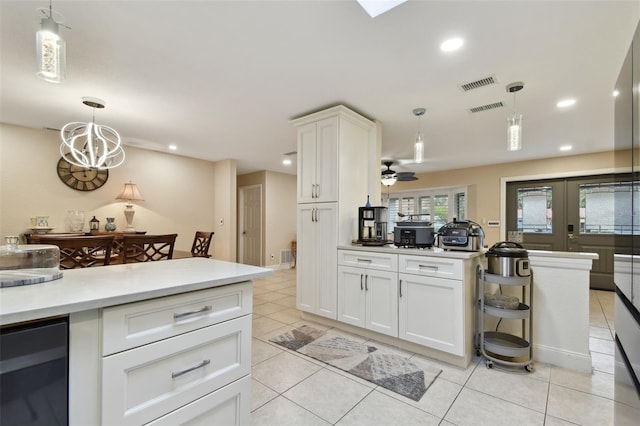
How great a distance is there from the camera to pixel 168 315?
111cm

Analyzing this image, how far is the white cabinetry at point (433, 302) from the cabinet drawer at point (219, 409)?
5.32 feet

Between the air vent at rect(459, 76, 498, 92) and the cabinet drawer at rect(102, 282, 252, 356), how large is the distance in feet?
8.70

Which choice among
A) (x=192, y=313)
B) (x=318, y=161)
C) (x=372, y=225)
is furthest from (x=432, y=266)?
(x=192, y=313)

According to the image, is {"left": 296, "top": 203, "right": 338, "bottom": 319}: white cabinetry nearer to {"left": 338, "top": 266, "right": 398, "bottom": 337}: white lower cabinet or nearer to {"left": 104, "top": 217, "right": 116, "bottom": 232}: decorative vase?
{"left": 338, "top": 266, "right": 398, "bottom": 337}: white lower cabinet

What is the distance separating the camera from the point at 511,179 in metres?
5.70

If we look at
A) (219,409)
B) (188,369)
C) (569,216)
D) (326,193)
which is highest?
(326,193)

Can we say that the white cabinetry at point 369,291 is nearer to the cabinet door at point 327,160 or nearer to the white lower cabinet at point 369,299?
the white lower cabinet at point 369,299

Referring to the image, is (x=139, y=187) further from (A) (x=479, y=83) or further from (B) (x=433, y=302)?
(A) (x=479, y=83)

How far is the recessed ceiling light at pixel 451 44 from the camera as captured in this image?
6.39ft

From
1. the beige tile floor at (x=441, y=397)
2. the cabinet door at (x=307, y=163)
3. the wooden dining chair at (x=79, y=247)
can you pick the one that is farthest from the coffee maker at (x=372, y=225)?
the wooden dining chair at (x=79, y=247)

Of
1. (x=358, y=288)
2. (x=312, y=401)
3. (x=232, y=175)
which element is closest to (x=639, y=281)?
(x=312, y=401)

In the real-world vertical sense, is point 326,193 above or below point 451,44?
below

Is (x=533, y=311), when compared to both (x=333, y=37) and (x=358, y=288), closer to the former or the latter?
(x=358, y=288)

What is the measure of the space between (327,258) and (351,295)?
482mm
